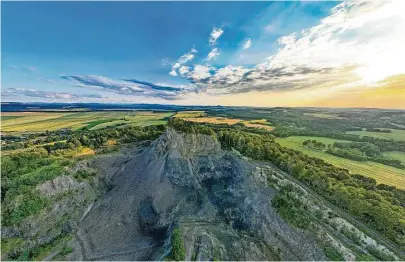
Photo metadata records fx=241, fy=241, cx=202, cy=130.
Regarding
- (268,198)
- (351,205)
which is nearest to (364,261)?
(351,205)

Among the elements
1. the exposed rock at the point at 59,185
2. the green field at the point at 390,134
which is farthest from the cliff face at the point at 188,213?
the green field at the point at 390,134

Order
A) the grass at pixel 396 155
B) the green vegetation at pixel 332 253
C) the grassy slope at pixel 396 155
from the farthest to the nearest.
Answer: the grassy slope at pixel 396 155, the grass at pixel 396 155, the green vegetation at pixel 332 253

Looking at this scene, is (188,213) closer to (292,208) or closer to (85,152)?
(292,208)

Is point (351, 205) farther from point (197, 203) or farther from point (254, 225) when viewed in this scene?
point (197, 203)

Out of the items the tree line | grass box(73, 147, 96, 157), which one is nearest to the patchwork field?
the tree line

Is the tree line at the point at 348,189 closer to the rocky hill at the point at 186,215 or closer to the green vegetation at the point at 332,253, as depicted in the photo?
the rocky hill at the point at 186,215

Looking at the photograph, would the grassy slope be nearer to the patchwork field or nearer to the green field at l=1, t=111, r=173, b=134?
the patchwork field

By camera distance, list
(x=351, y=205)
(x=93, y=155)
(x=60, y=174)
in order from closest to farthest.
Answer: (x=351, y=205) < (x=60, y=174) < (x=93, y=155)
